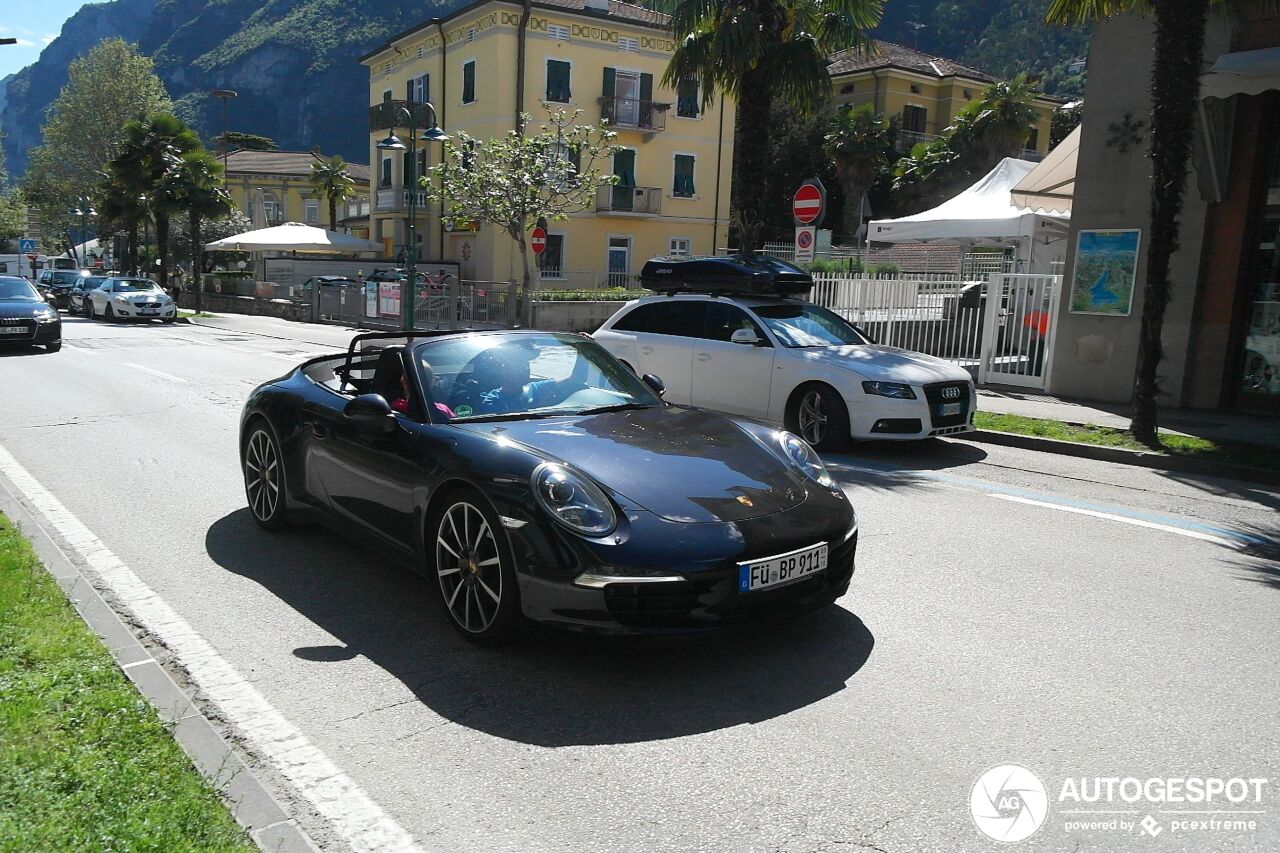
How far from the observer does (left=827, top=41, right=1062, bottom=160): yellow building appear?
204ft

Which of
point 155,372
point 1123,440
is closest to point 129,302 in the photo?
point 155,372

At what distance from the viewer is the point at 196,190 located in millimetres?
38531

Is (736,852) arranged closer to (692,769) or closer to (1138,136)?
(692,769)

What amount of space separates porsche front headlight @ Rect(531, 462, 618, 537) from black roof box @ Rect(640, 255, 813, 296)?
6929mm

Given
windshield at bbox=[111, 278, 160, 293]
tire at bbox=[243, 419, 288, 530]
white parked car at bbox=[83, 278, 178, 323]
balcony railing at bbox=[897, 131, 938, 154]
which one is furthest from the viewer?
balcony railing at bbox=[897, 131, 938, 154]

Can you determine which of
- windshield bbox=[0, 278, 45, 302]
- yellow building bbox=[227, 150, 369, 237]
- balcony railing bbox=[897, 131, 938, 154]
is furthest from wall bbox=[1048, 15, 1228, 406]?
yellow building bbox=[227, 150, 369, 237]

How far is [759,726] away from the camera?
374 cm

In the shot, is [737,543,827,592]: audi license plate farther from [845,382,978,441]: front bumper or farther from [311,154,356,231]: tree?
[311,154,356,231]: tree

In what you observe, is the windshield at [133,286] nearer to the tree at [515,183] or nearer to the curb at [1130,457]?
the tree at [515,183]

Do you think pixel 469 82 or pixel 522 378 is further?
pixel 469 82

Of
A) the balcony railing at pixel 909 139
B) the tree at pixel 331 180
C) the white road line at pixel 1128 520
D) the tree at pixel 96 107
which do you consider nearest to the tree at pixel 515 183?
the white road line at pixel 1128 520

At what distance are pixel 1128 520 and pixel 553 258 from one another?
36607 millimetres

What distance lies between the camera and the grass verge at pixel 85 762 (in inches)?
111

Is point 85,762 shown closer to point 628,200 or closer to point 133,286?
point 133,286
